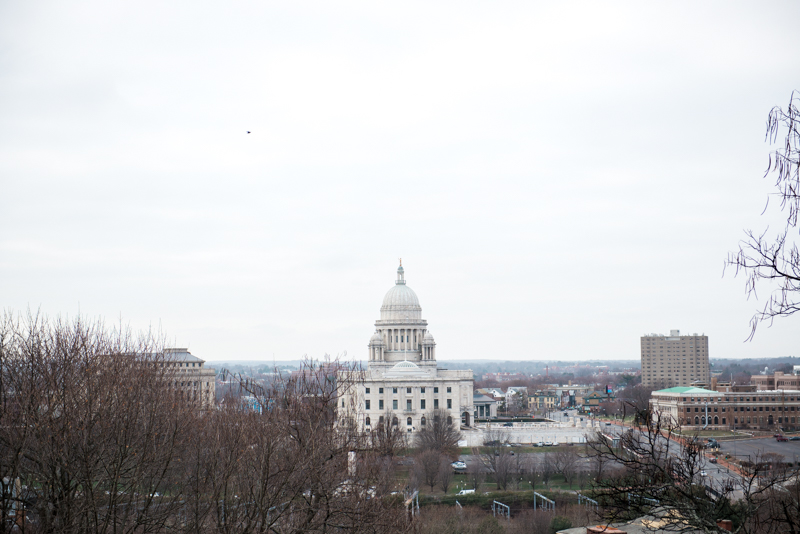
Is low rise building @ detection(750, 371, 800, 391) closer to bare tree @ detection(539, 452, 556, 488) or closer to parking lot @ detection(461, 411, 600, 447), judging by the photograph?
parking lot @ detection(461, 411, 600, 447)

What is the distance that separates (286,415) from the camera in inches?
1110

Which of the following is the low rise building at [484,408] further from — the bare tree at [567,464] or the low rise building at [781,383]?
the bare tree at [567,464]

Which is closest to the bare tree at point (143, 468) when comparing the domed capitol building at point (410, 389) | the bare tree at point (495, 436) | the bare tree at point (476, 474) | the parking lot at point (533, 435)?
the bare tree at point (476, 474)

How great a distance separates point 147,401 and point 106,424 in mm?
4162

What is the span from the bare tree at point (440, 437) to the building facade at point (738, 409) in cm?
3742

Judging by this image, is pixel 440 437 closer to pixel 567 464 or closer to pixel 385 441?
pixel 567 464

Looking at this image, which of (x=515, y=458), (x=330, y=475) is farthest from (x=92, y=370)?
(x=515, y=458)

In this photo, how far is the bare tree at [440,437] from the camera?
8444 cm

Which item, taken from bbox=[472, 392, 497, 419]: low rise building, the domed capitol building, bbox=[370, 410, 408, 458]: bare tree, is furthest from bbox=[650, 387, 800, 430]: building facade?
bbox=[370, 410, 408, 458]: bare tree

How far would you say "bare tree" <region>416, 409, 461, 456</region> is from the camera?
3324 inches

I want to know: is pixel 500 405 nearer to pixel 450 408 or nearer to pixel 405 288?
pixel 405 288

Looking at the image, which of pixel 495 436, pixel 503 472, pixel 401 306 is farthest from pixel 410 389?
pixel 503 472

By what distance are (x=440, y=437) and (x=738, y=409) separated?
184ft

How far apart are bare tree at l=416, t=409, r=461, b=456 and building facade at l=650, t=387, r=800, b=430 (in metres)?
37.4
